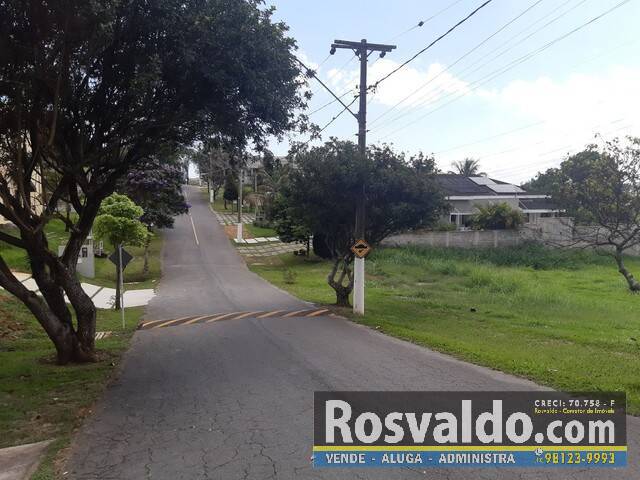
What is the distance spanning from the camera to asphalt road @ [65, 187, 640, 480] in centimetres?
517

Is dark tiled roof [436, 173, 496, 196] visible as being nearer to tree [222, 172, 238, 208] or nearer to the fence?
the fence

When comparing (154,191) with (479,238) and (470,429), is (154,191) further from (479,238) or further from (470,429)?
(470,429)

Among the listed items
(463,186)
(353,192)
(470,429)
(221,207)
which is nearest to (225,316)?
(353,192)

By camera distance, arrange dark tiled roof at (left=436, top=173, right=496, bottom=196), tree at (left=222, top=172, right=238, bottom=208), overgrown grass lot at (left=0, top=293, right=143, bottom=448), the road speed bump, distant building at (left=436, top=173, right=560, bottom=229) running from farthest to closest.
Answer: tree at (left=222, top=172, right=238, bottom=208) < dark tiled roof at (left=436, top=173, right=496, bottom=196) < distant building at (left=436, top=173, right=560, bottom=229) < the road speed bump < overgrown grass lot at (left=0, top=293, right=143, bottom=448)

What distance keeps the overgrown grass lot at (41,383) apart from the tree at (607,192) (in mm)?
21775

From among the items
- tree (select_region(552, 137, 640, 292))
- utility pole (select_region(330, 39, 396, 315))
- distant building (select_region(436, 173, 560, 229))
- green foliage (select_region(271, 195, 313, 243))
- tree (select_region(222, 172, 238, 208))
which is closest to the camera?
utility pole (select_region(330, 39, 396, 315))

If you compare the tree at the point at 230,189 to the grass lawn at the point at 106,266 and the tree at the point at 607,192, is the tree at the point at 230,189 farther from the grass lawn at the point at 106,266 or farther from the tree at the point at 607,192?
the tree at the point at 607,192

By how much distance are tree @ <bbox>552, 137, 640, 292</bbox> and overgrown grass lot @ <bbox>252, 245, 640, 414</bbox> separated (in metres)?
2.56

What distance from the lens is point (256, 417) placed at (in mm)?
6672

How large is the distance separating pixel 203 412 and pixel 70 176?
545 cm

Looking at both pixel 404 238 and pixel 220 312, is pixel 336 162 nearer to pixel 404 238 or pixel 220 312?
pixel 220 312

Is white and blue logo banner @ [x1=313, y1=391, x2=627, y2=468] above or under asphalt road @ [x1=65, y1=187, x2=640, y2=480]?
above

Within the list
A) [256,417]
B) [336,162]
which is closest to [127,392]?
[256,417]

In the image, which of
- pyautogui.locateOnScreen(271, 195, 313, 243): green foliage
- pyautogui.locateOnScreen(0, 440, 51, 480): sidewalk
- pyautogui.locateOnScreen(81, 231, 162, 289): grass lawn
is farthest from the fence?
pyautogui.locateOnScreen(0, 440, 51, 480): sidewalk
